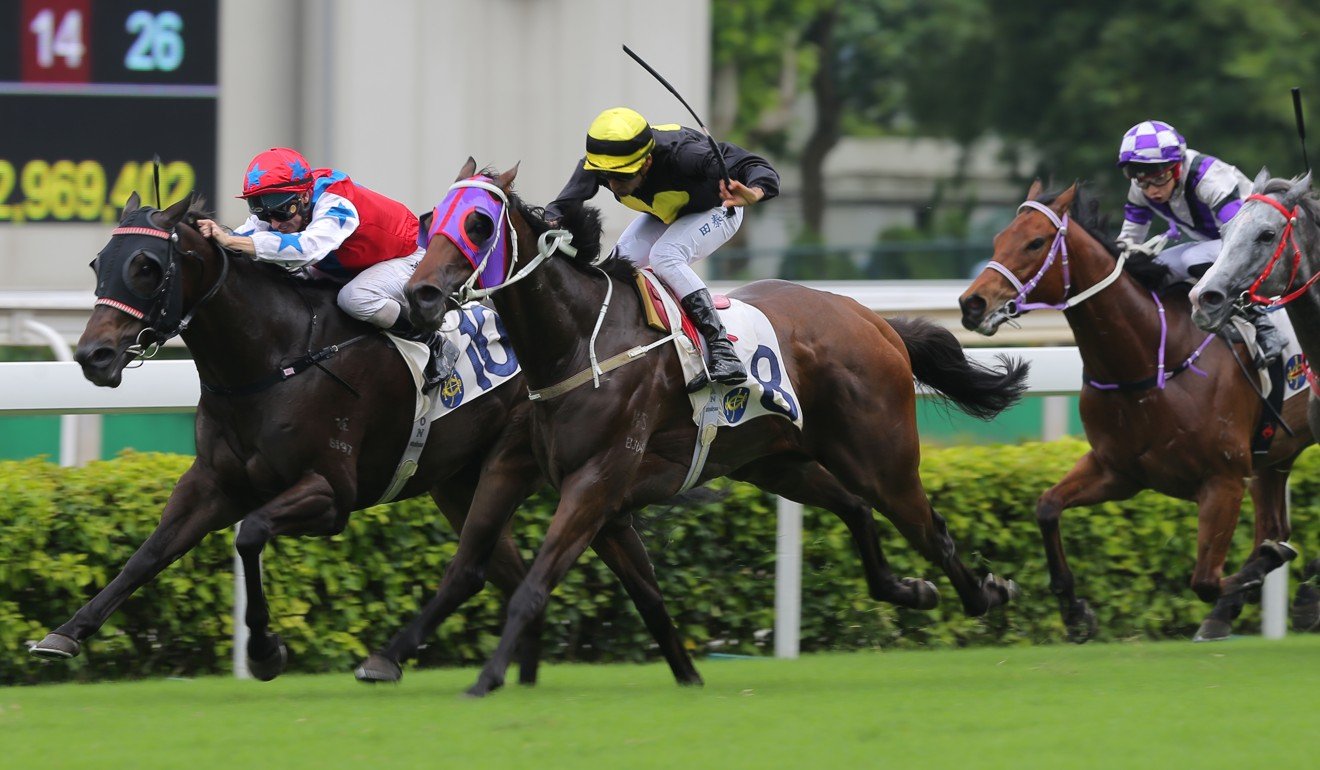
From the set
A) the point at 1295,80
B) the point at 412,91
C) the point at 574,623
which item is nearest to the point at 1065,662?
the point at 574,623

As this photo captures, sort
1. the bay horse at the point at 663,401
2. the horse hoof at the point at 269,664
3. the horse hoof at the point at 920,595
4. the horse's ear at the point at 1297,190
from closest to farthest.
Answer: the bay horse at the point at 663,401
the horse hoof at the point at 269,664
the horse's ear at the point at 1297,190
the horse hoof at the point at 920,595

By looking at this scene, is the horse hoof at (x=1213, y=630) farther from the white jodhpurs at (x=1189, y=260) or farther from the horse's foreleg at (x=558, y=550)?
the horse's foreleg at (x=558, y=550)

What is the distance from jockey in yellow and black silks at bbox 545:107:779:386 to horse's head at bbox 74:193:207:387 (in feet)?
3.52

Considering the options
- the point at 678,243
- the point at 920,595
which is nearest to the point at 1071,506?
the point at 920,595

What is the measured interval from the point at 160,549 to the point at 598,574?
1766 millimetres

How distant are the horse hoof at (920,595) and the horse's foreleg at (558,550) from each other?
1.38m

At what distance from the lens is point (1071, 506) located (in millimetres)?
7004

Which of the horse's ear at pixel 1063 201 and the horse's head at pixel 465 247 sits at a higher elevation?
the horse's ear at pixel 1063 201

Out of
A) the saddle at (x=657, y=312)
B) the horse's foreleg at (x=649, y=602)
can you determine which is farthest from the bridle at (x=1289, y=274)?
the horse's foreleg at (x=649, y=602)

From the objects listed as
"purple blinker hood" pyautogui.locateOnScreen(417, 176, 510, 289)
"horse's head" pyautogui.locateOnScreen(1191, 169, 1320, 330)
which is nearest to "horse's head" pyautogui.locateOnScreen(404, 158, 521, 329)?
"purple blinker hood" pyautogui.locateOnScreen(417, 176, 510, 289)

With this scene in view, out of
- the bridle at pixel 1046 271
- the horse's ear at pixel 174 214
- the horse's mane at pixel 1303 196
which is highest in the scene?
the horse's mane at pixel 1303 196

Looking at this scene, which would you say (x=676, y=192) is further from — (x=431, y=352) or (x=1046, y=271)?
(x=1046, y=271)

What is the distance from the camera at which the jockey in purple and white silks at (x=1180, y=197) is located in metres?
6.84

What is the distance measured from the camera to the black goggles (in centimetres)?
594
